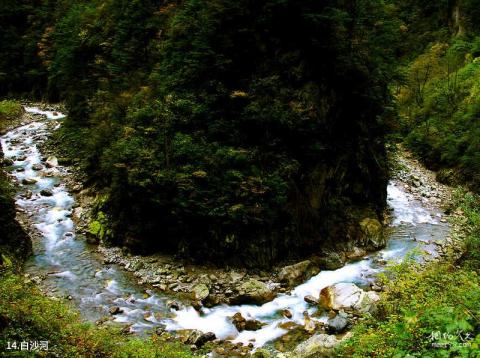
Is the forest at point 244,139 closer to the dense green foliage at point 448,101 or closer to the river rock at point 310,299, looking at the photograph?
the river rock at point 310,299

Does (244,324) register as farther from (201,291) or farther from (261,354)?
(201,291)

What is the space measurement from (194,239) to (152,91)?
234 inches

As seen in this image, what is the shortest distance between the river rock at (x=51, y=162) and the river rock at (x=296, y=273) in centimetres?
1323

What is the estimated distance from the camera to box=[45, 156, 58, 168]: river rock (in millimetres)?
19356

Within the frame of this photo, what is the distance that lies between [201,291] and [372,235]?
23.6 ft

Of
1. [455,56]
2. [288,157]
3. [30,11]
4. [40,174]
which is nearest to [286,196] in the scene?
[288,157]

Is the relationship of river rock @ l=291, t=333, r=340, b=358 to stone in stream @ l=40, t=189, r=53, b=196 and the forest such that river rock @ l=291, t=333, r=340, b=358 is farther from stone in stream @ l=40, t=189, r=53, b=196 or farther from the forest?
stone in stream @ l=40, t=189, r=53, b=196

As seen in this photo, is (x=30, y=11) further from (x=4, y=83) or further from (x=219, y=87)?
(x=219, y=87)

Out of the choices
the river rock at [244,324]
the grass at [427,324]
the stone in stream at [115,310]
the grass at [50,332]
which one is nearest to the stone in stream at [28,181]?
the stone in stream at [115,310]

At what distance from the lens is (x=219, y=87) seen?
13.3 meters

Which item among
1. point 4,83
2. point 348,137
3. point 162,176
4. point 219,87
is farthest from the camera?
point 4,83

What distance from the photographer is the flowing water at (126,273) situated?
409 inches

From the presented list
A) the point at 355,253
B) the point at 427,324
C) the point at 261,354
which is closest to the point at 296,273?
the point at 355,253

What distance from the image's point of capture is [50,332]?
611 cm
